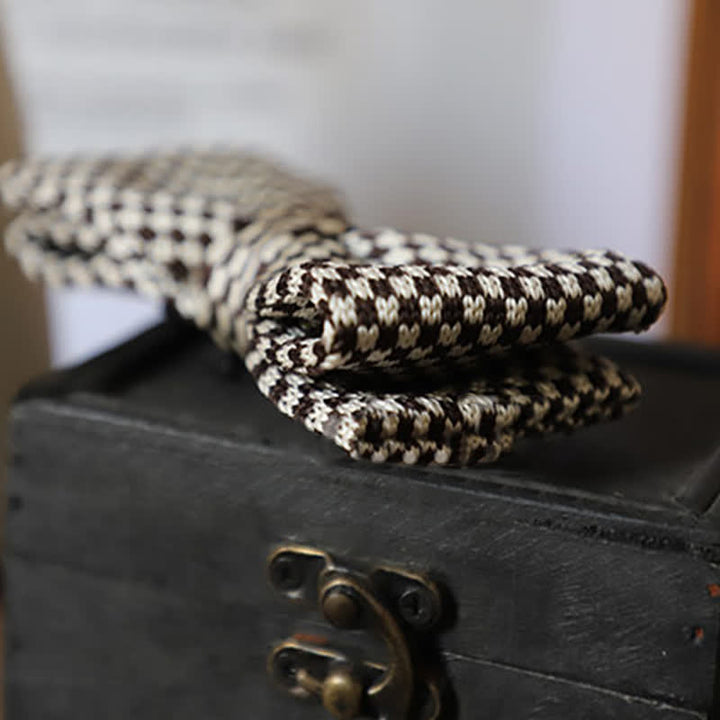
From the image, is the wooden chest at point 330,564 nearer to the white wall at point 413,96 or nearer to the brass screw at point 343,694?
the brass screw at point 343,694

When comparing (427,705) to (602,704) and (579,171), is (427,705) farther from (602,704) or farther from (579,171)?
(579,171)

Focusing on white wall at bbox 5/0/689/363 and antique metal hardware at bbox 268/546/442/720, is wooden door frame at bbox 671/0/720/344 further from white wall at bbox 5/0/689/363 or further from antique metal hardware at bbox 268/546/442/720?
antique metal hardware at bbox 268/546/442/720

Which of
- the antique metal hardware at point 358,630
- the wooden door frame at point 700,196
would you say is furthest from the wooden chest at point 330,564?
the wooden door frame at point 700,196

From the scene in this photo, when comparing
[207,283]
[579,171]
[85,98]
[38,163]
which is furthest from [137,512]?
[85,98]

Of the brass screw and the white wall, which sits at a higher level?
the white wall

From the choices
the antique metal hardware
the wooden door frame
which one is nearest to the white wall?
the wooden door frame

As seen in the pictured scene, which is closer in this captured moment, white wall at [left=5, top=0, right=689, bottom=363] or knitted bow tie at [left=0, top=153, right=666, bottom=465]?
knitted bow tie at [left=0, top=153, right=666, bottom=465]
